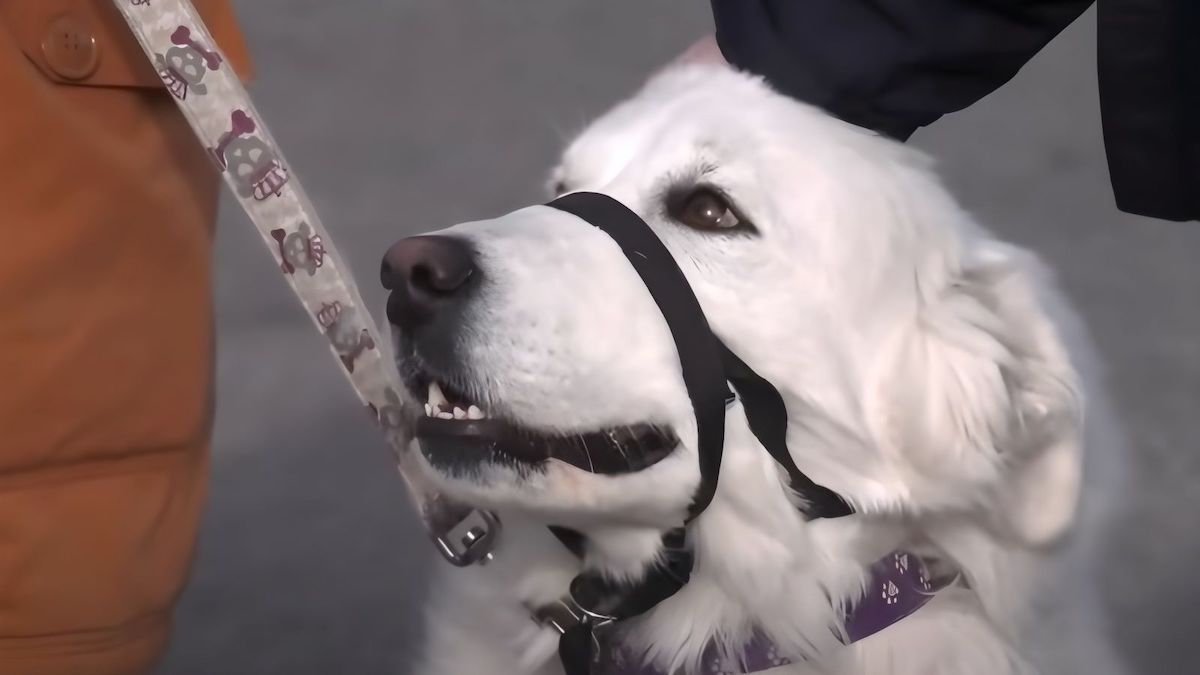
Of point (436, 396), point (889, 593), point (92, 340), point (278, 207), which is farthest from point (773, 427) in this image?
point (92, 340)

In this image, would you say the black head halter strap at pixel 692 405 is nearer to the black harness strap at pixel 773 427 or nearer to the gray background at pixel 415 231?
the black harness strap at pixel 773 427

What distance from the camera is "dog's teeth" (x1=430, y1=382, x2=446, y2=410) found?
107cm

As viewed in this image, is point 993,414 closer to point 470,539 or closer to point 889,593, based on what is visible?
point 889,593

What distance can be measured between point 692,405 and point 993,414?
0.32m

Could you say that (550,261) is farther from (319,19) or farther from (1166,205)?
(319,19)

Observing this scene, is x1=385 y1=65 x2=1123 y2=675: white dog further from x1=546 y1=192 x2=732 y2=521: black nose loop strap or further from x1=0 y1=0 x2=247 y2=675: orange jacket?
x1=0 y1=0 x2=247 y2=675: orange jacket

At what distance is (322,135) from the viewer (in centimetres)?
344

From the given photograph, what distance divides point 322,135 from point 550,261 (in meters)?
2.56

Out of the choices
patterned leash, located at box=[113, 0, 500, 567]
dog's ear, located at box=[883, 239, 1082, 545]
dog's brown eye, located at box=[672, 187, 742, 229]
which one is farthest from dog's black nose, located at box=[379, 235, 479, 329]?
dog's ear, located at box=[883, 239, 1082, 545]

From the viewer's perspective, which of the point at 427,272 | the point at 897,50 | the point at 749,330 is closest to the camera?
the point at 427,272

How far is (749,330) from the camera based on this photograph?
3.72 ft

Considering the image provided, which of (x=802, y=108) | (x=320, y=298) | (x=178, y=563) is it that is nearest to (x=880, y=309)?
(x=802, y=108)

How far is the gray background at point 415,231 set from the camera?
2279 millimetres

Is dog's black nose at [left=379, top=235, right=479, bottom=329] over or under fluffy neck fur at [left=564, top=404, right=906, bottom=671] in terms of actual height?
over
